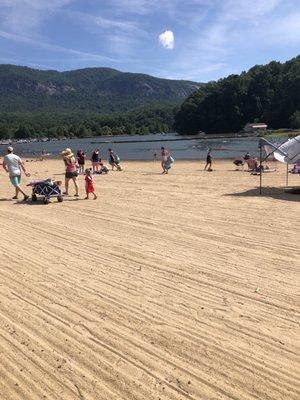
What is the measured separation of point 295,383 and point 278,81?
144115mm

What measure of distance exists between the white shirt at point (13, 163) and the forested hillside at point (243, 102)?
391 feet

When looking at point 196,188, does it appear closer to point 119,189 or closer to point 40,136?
point 119,189

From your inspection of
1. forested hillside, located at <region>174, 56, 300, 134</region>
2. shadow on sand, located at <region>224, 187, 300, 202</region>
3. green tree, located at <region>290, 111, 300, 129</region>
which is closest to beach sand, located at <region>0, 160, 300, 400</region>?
shadow on sand, located at <region>224, 187, 300, 202</region>

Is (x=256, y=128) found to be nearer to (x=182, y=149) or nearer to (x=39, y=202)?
(x=182, y=149)

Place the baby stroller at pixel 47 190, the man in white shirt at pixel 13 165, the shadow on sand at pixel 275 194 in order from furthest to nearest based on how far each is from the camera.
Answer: the man in white shirt at pixel 13 165 → the baby stroller at pixel 47 190 → the shadow on sand at pixel 275 194

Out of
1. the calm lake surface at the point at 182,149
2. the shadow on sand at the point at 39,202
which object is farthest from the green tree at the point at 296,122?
the shadow on sand at the point at 39,202

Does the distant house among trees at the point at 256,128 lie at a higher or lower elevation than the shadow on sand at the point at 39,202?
lower

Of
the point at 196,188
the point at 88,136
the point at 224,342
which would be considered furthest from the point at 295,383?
the point at 88,136

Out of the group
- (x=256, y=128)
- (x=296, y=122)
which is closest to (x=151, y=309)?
(x=296, y=122)

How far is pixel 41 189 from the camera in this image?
13.5 m

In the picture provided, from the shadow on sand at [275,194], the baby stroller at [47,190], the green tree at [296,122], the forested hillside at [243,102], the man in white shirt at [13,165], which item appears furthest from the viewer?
the forested hillside at [243,102]

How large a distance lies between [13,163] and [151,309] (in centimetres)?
987

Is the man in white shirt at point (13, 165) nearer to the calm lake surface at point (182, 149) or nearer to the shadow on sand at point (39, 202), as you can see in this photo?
the shadow on sand at point (39, 202)

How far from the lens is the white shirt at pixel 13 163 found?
1379 cm
